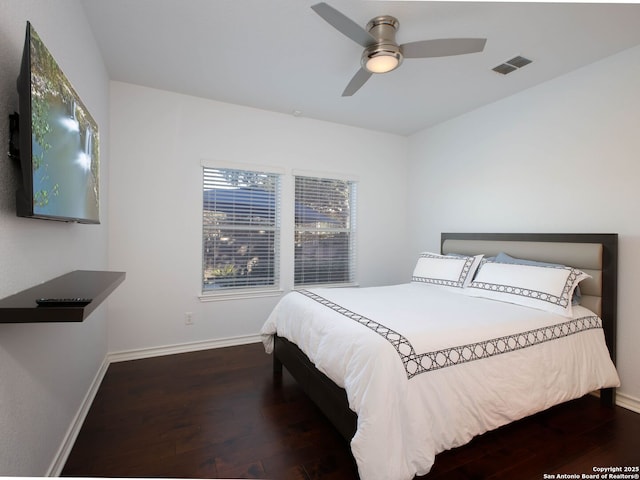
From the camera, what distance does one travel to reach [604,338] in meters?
2.33

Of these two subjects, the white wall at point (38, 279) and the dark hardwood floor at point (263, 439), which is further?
the dark hardwood floor at point (263, 439)

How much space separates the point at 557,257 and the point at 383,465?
2.39 meters

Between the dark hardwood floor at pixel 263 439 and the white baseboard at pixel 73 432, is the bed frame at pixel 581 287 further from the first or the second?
the white baseboard at pixel 73 432

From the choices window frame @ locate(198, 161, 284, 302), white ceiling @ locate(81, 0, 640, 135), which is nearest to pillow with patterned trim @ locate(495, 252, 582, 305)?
white ceiling @ locate(81, 0, 640, 135)

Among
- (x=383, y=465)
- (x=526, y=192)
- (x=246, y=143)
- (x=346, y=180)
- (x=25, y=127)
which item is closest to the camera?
(x=25, y=127)

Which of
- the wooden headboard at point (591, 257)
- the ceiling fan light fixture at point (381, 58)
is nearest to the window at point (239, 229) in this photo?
the ceiling fan light fixture at point (381, 58)

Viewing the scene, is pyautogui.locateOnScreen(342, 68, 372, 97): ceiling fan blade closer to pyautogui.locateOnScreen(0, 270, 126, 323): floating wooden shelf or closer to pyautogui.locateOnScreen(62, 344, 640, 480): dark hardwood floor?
pyautogui.locateOnScreen(0, 270, 126, 323): floating wooden shelf

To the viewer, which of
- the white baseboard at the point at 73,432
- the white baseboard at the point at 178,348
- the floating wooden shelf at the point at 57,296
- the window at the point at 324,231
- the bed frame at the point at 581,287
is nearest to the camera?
the floating wooden shelf at the point at 57,296

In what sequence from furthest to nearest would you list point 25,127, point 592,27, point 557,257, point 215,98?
point 215,98
point 557,257
point 592,27
point 25,127

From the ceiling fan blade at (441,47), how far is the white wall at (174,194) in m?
1.99

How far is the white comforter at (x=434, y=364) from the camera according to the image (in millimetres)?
1434

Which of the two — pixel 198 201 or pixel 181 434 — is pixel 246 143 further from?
pixel 181 434

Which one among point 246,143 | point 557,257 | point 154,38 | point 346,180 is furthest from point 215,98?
point 557,257

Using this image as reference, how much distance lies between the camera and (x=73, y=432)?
1827 millimetres
